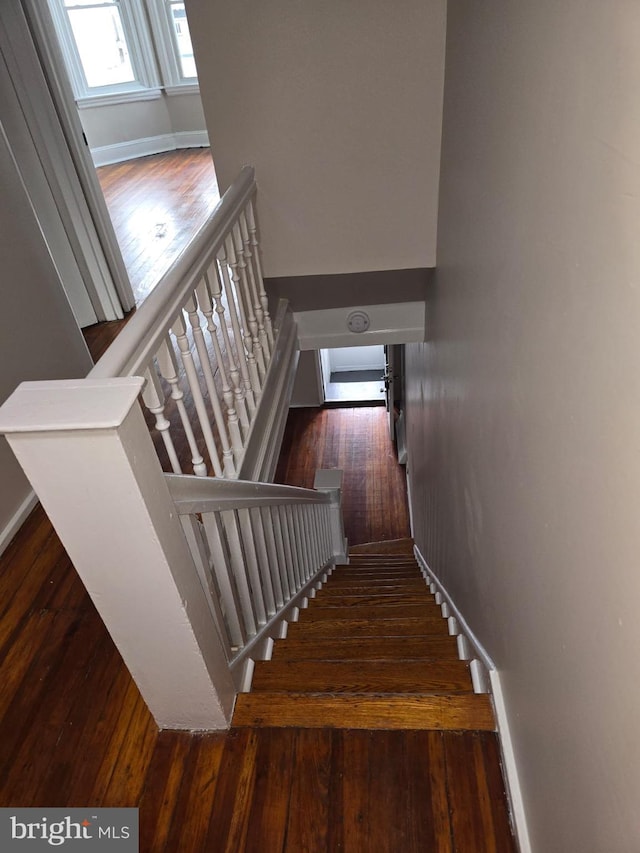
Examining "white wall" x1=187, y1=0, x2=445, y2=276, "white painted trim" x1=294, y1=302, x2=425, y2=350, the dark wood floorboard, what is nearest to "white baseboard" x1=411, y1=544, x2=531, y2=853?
"white wall" x1=187, y1=0, x2=445, y2=276

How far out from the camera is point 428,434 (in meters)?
3.24

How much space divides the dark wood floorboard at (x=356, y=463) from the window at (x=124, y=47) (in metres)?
4.75

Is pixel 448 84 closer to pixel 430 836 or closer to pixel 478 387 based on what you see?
pixel 478 387

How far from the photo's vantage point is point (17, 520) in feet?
7.22

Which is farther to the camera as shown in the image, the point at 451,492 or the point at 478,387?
the point at 451,492

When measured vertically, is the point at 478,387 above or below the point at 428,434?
above

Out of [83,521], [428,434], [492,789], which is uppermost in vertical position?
[83,521]

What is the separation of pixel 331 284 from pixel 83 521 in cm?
219

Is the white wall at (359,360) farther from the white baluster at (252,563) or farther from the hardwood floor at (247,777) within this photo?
the hardwood floor at (247,777)

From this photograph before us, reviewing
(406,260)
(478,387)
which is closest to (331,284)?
(406,260)

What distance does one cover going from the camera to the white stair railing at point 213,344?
1204 mm

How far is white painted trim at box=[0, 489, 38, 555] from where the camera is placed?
2.12 metres

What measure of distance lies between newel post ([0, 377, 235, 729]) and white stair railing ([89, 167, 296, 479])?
13cm

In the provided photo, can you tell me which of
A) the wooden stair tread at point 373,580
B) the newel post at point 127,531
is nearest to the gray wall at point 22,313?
the newel post at point 127,531
